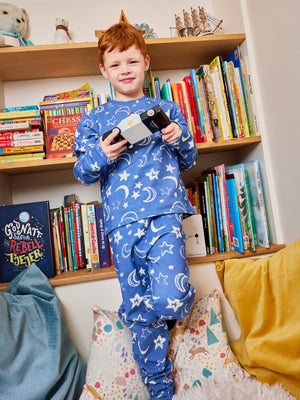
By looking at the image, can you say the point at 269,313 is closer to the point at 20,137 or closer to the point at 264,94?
the point at 264,94

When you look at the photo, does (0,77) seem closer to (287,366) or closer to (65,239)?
(65,239)

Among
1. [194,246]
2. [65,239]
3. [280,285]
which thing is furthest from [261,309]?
[65,239]

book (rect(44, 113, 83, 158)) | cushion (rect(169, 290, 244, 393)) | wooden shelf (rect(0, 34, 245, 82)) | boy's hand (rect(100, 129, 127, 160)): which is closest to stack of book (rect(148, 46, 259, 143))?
wooden shelf (rect(0, 34, 245, 82))

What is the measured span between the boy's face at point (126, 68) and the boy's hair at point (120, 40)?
0.04 ft

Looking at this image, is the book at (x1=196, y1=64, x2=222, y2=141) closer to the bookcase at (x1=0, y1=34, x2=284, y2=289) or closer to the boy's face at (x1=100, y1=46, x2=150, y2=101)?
the bookcase at (x1=0, y1=34, x2=284, y2=289)

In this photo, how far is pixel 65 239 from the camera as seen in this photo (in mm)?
1156

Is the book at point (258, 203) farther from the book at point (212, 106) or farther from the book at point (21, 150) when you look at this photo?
the book at point (21, 150)

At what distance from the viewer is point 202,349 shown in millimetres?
946

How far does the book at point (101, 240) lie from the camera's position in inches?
44.7

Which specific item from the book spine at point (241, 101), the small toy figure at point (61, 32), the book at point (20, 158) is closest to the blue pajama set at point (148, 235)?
the book at point (20, 158)

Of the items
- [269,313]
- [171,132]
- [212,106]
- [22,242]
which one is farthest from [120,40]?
[269,313]

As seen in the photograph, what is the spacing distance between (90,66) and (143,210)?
0.80 meters

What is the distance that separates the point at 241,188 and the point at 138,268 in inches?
21.4

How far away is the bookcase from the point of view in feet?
3.64
